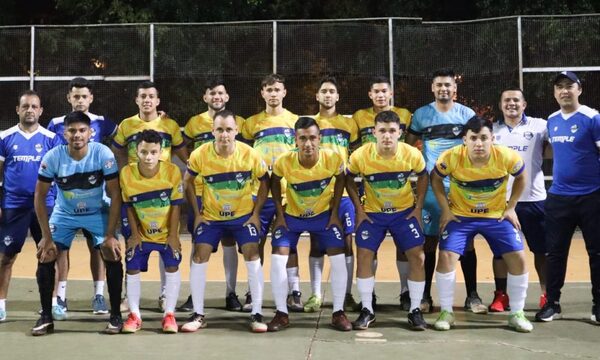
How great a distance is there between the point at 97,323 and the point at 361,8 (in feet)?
37.9

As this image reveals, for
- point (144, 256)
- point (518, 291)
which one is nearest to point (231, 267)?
point (144, 256)

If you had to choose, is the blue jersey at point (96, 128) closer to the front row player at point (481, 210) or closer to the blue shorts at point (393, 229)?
the blue shorts at point (393, 229)

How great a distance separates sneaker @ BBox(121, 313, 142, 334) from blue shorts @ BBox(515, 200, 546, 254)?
342 cm

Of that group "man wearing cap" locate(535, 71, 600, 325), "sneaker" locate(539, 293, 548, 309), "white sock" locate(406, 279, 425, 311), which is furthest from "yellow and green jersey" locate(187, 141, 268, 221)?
"sneaker" locate(539, 293, 548, 309)

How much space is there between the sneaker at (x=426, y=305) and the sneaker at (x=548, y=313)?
887 mm

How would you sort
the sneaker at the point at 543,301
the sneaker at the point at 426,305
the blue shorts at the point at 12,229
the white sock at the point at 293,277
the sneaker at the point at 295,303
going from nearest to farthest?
1. the sneaker at the point at 543,301
2. the blue shorts at the point at 12,229
3. the sneaker at the point at 426,305
4. the sneaker at the point at 295,303
5. the white sock at the point at 293,277

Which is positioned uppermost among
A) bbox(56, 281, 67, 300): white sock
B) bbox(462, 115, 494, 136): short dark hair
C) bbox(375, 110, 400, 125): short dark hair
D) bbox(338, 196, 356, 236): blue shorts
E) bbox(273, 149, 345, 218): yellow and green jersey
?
bbox(375, 110, 400, 125): short dark hair

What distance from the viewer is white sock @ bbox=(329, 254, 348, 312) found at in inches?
238

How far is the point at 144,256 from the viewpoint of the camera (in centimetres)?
607

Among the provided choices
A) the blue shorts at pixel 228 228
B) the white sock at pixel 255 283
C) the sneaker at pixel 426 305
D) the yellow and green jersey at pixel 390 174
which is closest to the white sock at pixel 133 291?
the blue shorts at pixel 228 228

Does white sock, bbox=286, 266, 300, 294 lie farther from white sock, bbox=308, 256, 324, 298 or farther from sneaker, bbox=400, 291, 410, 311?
sneaker, bbox=400, 291, 410, 311

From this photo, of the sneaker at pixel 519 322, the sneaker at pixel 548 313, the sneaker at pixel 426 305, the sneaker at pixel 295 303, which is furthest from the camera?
the sneaker at pixel 295 303

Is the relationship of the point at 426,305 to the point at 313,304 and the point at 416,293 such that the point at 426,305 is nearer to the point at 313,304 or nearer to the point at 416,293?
the point at 416,293

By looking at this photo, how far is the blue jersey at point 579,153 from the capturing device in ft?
20.1
